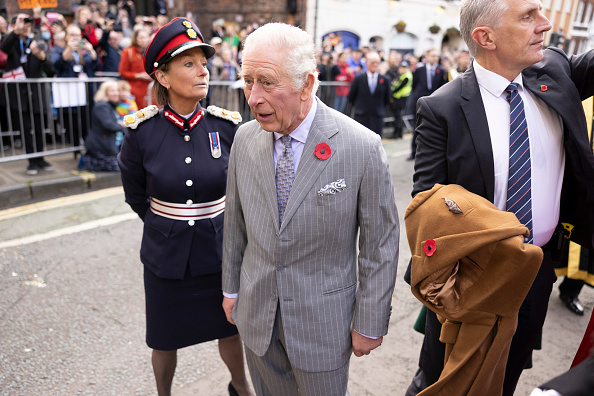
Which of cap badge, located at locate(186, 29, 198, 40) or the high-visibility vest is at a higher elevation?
cap badge, located at locate(186, 29, 198, 40)

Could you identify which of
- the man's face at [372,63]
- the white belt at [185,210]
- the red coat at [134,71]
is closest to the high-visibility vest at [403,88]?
the man's face at [372,63]

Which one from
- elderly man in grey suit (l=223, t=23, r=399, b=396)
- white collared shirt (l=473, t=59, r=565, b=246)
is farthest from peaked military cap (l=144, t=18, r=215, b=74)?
white collared shirt (l=473, t=59, r=565, b=246)

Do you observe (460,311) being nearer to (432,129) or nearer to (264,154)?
(432,129)

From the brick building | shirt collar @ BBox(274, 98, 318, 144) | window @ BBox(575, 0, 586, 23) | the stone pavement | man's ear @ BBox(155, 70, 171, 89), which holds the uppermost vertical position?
window @ BBox(575, 0, 586, 23)

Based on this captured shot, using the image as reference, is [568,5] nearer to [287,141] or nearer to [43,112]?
[43,112]

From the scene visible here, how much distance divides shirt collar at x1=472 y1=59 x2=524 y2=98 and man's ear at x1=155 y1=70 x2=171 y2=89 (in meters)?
1.42

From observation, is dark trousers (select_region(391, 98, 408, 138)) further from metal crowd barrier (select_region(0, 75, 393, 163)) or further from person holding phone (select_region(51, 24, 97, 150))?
person holding phone (select_region(51, 24, 97, 150))

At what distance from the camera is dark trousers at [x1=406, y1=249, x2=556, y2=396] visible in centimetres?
208

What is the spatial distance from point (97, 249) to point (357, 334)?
3.44 m

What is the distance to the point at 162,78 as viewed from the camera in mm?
2434

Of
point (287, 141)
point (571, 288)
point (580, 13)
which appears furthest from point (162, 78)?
point (580, 13)

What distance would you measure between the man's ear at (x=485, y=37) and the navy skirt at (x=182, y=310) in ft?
5.32

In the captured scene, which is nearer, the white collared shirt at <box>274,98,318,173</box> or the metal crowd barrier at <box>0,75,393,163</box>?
the white collared shirt at <box>274,98,318,173</box>

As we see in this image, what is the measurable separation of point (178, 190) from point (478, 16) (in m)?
1.52
